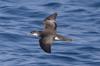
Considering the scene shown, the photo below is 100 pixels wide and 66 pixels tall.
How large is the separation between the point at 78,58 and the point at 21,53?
162 centimetres

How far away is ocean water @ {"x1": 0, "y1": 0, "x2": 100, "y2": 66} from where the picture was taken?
1525cm

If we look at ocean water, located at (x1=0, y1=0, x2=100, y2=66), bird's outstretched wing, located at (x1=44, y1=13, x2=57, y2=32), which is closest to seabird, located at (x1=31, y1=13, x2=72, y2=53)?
bird's outstretched wing, located at (x1=44, y1=13, x2=57, y2=32)

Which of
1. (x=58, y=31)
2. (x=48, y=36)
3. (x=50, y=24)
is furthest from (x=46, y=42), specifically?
(x=58, y=31)

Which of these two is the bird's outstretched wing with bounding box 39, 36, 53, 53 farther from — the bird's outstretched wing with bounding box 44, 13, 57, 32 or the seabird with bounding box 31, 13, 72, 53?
the bird's outstretched wing with bounding box 44, 13, 57, 32

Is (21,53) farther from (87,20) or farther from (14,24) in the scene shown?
(87,20)

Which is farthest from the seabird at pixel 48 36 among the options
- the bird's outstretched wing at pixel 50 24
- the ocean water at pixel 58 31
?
the ocean water at pixel 58 31

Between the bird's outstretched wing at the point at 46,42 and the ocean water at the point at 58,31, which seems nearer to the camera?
the bird's outstretched wing at the point at 46,42

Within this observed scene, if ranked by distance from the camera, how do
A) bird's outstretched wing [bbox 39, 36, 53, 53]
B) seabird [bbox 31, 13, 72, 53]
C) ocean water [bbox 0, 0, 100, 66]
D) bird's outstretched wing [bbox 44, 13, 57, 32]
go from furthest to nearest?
ocean water [bbox 0, 0, 100, 66] → bird's outstretched wing [bbox 44, 13, 57, 32] → seabird [bbox 31, 13, 72, 53] → bird's outstretched wing [bbox 39, 36, 53, 53]

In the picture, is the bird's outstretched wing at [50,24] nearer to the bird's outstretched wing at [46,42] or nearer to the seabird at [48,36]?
the seabird at [48,36]

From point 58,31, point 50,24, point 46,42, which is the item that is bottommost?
point 58,31

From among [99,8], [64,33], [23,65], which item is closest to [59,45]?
[64,33]

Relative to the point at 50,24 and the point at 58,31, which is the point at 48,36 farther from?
the point at 58,31

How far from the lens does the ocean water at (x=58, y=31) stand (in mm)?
15250

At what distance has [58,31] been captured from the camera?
55.6 ft
